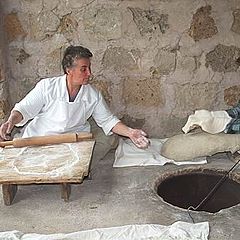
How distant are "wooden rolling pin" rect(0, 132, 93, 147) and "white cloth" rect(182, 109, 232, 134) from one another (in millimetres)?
709

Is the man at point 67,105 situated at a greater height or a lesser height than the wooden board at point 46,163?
greater

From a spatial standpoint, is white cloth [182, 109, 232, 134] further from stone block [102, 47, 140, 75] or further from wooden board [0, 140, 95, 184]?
wooden board [0, 140, 95, 184]

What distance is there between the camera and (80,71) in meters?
2.58

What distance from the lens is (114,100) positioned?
3197 millimetres

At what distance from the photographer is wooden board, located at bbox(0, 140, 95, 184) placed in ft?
7.18

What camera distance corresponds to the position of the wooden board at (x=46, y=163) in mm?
2189

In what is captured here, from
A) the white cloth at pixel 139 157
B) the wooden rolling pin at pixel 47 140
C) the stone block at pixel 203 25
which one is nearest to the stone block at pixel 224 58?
the stone block at pixel 203 25

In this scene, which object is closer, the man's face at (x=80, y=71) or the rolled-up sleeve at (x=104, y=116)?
the man's face at (x=80, y=71)

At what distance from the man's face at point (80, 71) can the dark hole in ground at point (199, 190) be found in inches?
28.4

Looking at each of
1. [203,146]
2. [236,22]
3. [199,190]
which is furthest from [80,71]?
[236,22]

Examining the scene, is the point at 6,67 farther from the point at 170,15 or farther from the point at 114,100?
the point at 170,15

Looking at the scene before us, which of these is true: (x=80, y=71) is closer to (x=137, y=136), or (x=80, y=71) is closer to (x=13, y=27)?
(x=137, y=136)

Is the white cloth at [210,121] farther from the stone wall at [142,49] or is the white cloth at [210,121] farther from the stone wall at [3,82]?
the stone wall at [3,82]

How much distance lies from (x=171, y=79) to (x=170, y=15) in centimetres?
42
